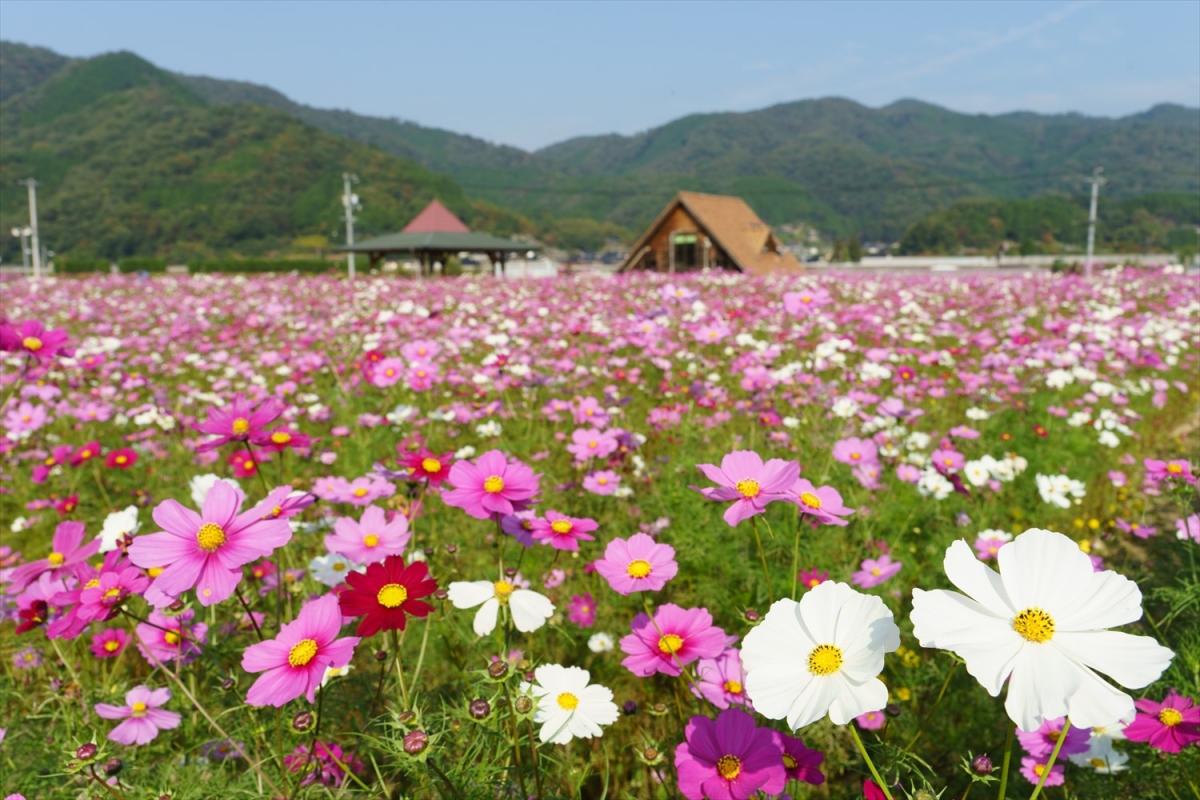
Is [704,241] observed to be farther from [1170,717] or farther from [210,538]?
[210,538]

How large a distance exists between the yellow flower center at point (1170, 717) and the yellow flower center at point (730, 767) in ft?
2.14

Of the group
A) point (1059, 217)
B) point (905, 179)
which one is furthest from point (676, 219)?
point (905, 179)

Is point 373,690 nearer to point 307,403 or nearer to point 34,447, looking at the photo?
point 307,403

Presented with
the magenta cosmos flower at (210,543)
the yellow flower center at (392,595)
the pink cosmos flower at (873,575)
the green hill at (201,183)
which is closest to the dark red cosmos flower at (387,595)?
the yellow flower center at (392,595)

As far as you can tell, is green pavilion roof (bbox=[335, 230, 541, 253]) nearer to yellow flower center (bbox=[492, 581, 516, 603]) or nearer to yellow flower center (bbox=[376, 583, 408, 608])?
yellow flower center (bbox=[492, 581, 516, 603])

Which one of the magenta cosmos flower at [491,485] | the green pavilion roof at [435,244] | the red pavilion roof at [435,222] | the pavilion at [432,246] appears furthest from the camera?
the red pavilion roof at [435,222]

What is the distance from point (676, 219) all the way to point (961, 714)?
82.8 feet

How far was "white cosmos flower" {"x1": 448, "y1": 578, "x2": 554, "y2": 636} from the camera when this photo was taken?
1058 mm

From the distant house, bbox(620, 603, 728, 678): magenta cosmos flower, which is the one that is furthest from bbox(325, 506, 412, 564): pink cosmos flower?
the distant house

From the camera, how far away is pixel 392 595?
2.82 ft

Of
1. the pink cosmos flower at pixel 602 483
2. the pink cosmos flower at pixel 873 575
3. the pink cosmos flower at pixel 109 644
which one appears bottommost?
the pink cosmos flower at pixel 109 644

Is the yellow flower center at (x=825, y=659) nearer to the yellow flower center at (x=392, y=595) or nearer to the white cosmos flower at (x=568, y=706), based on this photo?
the white cosmos flower at (x=568, y=706)

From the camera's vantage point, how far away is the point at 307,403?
402cm

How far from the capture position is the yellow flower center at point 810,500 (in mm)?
1041
